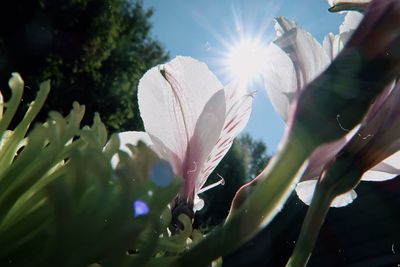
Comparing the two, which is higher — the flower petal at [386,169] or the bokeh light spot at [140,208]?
the bokeh light spot at [140,208]

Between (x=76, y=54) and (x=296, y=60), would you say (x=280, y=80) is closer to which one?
(x=296, y=60)

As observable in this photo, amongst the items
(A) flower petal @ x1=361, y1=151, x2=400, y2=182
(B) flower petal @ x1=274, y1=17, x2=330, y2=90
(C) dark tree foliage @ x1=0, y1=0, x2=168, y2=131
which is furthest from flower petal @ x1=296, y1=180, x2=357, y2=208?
(C) dark tree foliage @ x1=0, y1=0, x2=168, y2=131

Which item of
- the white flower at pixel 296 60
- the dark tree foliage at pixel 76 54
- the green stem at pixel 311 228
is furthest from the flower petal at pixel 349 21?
the dark tree foliage at pixel 76 54

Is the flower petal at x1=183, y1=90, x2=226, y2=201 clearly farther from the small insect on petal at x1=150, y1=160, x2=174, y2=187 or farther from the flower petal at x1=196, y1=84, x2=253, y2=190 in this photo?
the small insect on petal at x1=150, y1=160, x2=174, y2=187

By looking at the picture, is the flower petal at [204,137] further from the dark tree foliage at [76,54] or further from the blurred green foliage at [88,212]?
the dark tree foliage at [76,54]

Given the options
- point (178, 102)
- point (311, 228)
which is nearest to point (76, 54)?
point (178, 102)

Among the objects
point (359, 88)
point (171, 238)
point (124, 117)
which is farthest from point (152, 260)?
point (124, 117)
